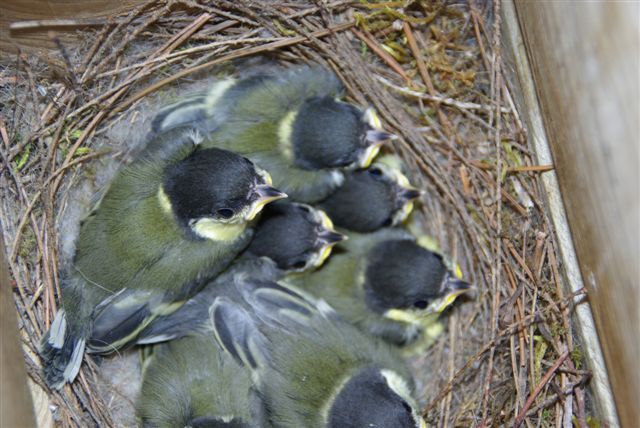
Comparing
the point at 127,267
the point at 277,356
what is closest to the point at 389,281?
the point at 277,356

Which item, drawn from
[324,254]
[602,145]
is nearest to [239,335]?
[324,254]

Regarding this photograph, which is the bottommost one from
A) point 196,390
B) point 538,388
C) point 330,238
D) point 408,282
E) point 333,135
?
point 538,388

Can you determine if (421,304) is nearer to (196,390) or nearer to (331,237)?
(331,237)

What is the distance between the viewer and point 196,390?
8.55ft

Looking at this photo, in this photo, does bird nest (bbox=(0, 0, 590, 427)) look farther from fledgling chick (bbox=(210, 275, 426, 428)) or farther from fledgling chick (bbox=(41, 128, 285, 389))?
fledgling chick (bbox=(210, 275, 426, 428))

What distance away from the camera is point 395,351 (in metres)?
2.93

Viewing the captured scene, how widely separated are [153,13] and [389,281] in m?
1.39

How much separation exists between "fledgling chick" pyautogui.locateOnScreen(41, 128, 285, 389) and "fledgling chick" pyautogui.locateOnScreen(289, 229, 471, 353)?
0.54 m

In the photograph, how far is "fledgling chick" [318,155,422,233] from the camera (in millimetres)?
2994

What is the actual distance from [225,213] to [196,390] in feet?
2.13

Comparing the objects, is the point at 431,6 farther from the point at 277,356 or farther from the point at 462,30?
the point at 277,356

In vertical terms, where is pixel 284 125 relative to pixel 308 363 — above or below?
above

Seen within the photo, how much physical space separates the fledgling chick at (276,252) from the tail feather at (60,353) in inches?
14.5

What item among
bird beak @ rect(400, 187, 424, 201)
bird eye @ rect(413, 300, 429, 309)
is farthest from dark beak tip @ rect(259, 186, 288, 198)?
bird eye @ rect(413, 300, 429, 309)
